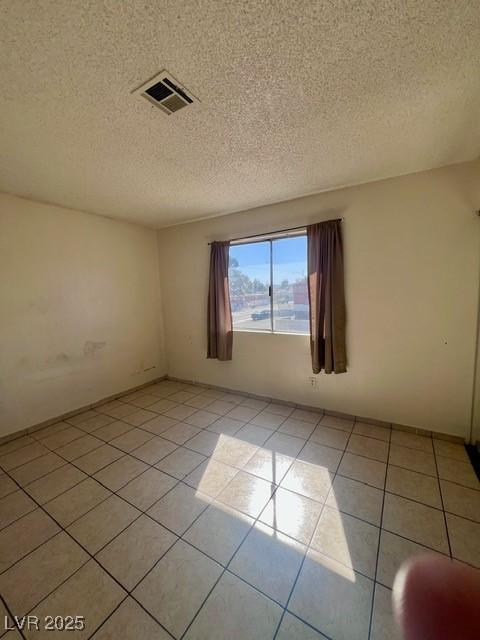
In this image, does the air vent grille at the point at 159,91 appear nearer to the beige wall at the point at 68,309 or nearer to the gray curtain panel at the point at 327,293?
the gray curtain panel at the point at 327,293

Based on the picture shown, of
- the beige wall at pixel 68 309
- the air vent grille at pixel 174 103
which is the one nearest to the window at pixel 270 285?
the beige wall at pixel 68 309

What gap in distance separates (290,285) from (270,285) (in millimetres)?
253

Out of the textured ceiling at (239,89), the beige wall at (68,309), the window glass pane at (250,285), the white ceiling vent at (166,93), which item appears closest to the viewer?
the textured ceiling at (239,89)

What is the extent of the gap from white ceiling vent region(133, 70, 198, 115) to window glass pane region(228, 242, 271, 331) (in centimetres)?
186

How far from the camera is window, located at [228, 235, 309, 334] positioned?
2930 mm

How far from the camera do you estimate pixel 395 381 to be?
2490 mm

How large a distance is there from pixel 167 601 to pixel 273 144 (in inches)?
106

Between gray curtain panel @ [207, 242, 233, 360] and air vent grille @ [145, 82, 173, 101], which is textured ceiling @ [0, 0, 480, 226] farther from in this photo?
gray curtain panel @ [207, 242, 233, 360]

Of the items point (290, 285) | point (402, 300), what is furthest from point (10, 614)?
point (402, 300)

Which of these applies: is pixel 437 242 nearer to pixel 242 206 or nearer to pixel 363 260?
pixel 363 260

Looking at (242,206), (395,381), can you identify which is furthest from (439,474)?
(242,206)

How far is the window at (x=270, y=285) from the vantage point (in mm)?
2930

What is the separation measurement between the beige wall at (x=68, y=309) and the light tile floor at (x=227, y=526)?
563 millimetres

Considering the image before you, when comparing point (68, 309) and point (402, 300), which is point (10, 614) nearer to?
Answer: point (68, 309)
